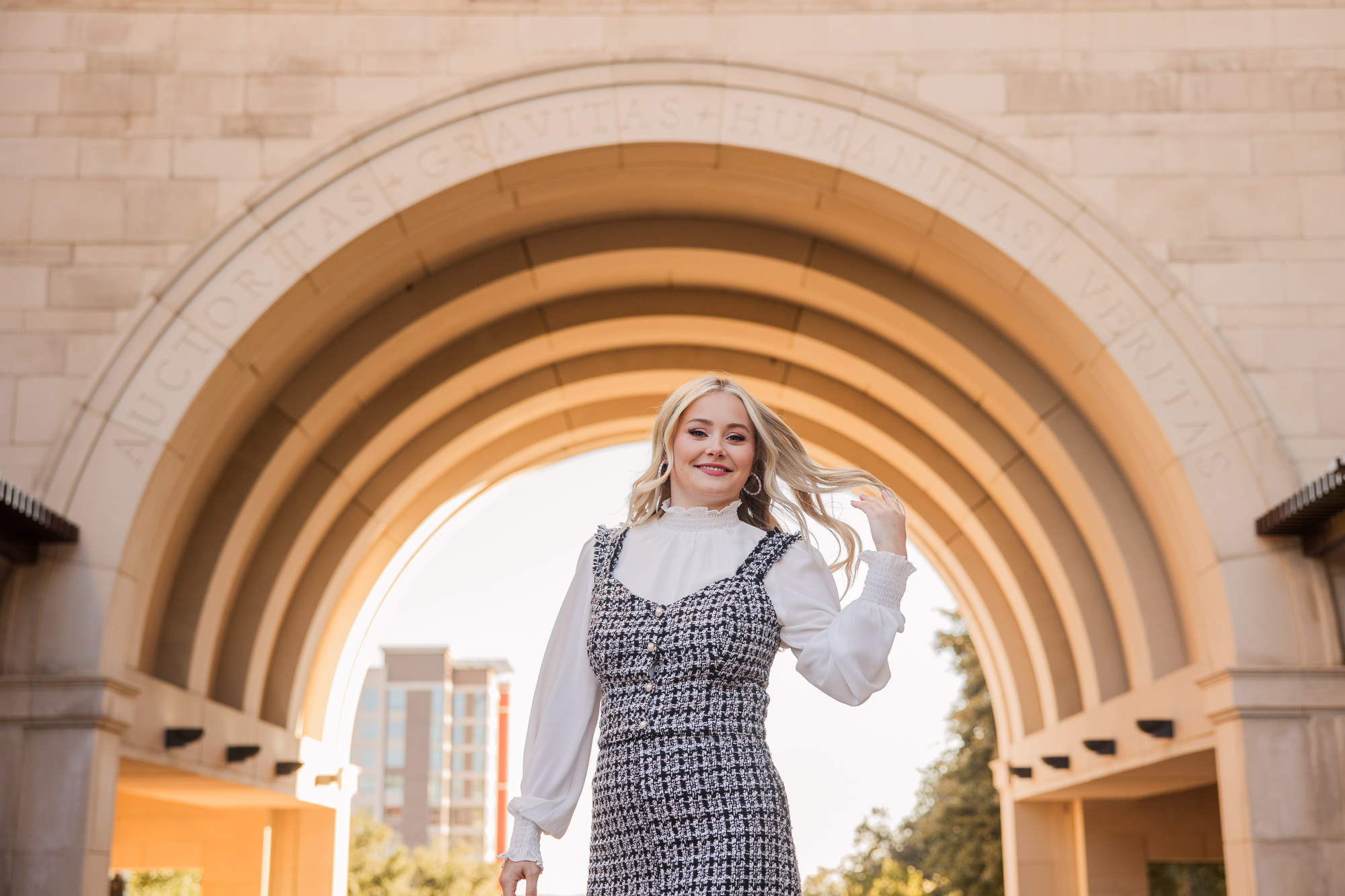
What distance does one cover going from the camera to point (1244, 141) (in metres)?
10.2

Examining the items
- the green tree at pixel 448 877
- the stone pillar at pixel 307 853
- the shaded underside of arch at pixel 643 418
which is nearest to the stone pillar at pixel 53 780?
the shaded underside of arch at pixel 643 418

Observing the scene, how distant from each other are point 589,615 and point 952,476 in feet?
39.2

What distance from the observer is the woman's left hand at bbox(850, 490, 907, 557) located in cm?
321

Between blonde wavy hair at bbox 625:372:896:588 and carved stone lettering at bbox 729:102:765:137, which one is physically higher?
carved stone lettering at bbox 729:102:765:137

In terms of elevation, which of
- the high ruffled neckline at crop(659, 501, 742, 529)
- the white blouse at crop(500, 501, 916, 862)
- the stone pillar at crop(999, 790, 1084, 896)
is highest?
the high ruffled neckline at crop(659, 501, 742, 529)

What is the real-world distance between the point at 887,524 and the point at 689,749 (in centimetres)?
72

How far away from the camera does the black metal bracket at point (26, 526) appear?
334 inches

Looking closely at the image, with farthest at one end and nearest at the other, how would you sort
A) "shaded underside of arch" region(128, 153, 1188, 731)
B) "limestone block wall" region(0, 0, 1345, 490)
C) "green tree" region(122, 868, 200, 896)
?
"green tree" region(122, 868, 200, 896) → "shaded underside of arch" region(128, 153, 1188, 731) → "limestone block wall" region(0, 0, 1345, 490)

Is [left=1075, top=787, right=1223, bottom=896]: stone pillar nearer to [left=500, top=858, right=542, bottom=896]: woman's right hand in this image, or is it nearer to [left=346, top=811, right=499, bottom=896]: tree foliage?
[left=500, top=858, right=542, bottom=896]: woman's right hand

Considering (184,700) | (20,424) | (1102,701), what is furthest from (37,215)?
(1102,701)

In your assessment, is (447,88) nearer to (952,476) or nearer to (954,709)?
(952,476)

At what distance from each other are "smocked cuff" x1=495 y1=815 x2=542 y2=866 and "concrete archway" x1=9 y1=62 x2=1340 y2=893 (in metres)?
6.89

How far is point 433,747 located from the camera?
403 ft

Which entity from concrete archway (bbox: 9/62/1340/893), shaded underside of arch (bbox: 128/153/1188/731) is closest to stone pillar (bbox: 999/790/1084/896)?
concrete archway (bbox: 9/62/1340/893)
